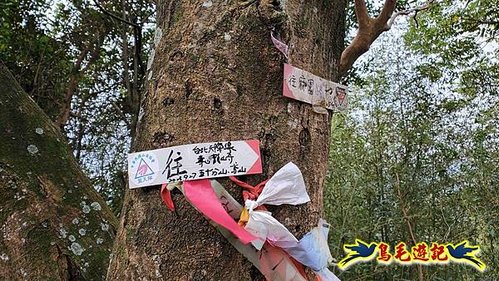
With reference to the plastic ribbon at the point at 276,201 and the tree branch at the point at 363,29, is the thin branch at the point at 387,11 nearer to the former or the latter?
the tree branch at the point at 363,29

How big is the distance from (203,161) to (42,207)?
43 cm

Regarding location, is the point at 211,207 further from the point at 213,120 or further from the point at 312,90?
the point at 312,90

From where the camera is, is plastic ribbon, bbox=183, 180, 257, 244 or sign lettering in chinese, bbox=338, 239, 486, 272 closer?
plastic ribbon, bbox=183, 180, 257, 244

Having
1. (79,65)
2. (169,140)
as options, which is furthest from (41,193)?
(79,65)

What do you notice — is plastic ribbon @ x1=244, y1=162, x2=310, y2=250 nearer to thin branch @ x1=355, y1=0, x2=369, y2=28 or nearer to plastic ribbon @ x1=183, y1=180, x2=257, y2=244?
plastic ribbon @ x1=183, y1=180, x2=257, y2=244

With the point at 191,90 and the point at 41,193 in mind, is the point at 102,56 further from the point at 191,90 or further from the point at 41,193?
the point at 191,90

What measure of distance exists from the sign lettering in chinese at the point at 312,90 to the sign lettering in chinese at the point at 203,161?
4.2 inches

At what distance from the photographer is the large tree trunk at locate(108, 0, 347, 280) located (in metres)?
0.66

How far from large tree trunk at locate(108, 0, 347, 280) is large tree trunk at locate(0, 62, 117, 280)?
268mm

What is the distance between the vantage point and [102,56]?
4.20 m

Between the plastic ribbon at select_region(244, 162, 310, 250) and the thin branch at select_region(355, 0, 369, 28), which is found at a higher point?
the thin branch at select_region(355, 0, 369, 28)

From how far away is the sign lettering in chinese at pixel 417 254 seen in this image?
2426mm

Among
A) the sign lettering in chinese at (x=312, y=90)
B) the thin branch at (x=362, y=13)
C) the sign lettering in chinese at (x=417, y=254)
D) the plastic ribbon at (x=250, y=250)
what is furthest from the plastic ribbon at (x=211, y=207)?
the sign lettering in chinese at (x=417, y=254)

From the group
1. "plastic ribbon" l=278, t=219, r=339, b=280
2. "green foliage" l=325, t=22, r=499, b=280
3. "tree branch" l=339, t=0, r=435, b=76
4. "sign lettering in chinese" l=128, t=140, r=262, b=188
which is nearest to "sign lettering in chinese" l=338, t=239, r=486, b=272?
"green foliage" l=325, t=22, r=499, b=280
